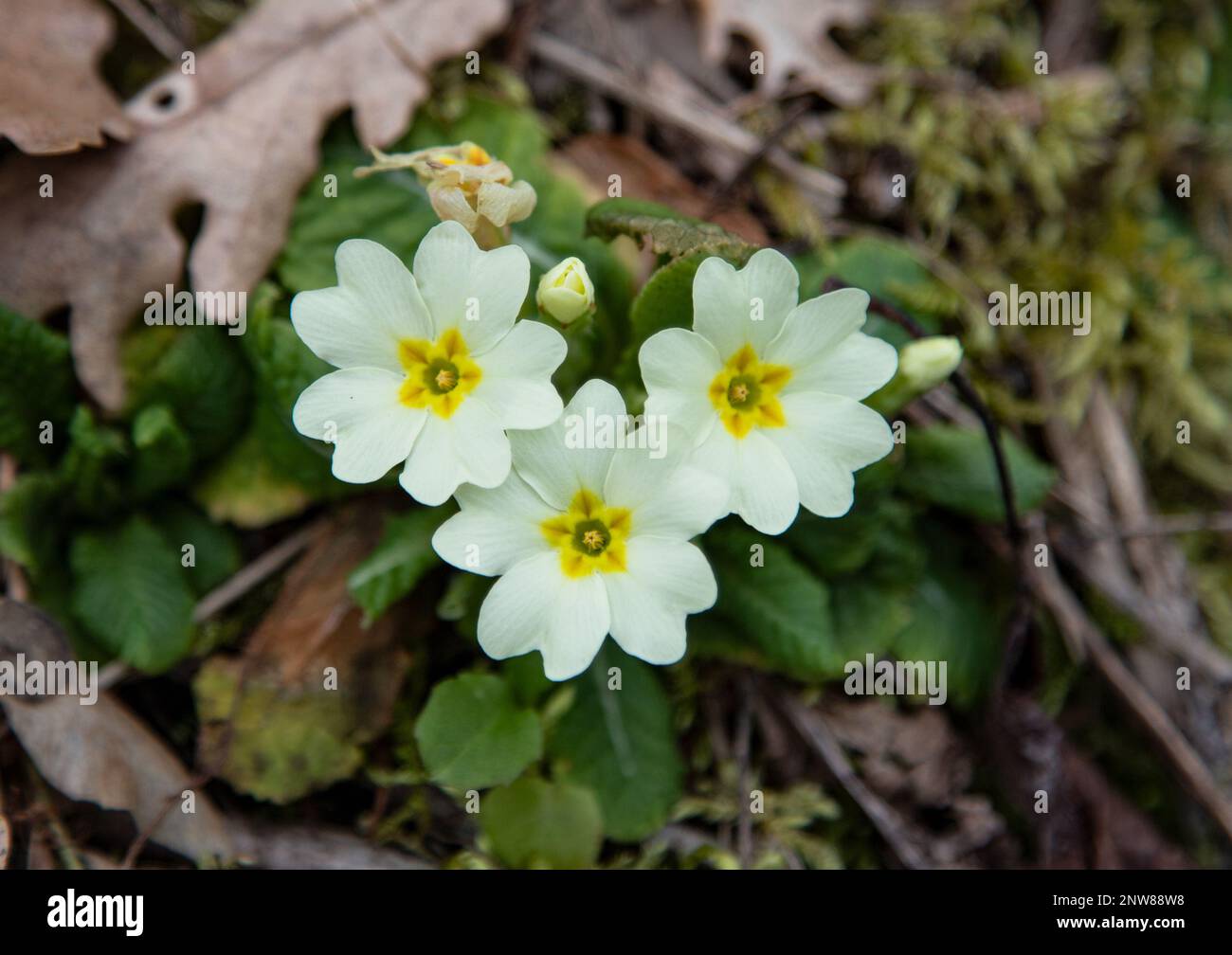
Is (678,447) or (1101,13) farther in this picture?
(1101,13)

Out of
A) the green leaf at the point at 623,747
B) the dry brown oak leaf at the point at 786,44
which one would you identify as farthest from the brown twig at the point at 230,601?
the dry brown oak leaf at the point at 786,44

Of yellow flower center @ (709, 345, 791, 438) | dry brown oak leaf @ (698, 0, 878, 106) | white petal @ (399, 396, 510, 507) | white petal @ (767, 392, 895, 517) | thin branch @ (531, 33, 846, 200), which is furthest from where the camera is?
dry brown oak leaf @ (698, 0, 878, 106)

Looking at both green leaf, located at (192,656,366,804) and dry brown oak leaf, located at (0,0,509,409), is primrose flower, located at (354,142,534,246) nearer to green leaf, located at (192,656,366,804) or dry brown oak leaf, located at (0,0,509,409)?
dry brown oak leaf, located at (0,0,509,409)

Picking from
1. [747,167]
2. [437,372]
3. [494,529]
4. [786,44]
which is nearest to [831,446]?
[494,529]

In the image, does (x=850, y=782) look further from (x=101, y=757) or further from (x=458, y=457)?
(x=101, y=757)

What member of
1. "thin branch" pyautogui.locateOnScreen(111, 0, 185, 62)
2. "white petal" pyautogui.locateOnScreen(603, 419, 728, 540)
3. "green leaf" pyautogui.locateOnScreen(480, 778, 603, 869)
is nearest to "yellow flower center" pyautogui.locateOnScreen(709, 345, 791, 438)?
"white petal" pyautogui.locateOnScreen(603, 419, 728, 540)
